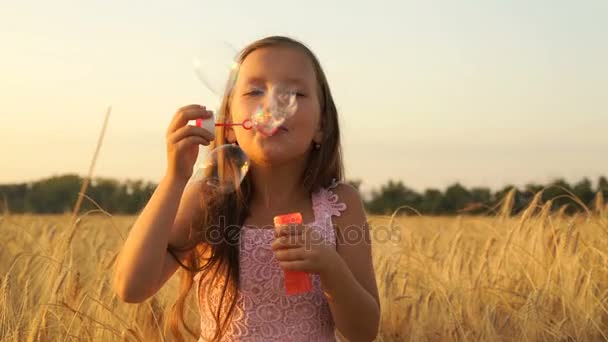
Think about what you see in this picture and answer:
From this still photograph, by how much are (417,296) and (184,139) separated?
1.69 meters

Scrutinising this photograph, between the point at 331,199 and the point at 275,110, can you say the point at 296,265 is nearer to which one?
the point at 275,110

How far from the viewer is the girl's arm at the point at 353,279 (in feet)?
6.88

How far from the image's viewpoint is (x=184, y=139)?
198cm

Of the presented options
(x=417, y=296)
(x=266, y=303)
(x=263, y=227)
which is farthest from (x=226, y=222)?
(x=417, y=296)

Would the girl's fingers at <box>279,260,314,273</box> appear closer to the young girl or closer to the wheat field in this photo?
the young girl

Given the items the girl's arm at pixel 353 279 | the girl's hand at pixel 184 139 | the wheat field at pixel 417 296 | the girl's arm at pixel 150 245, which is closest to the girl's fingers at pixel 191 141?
the girl's hand at pixel 184 139

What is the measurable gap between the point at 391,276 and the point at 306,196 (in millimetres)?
1012

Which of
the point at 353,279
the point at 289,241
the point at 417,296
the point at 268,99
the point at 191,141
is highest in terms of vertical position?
the point at 268,99

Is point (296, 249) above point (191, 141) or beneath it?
beneath

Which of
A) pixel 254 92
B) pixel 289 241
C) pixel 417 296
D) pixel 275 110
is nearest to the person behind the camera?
pixel 289 241

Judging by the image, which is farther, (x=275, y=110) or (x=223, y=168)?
(x=223, y=168)

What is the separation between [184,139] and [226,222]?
428 mm

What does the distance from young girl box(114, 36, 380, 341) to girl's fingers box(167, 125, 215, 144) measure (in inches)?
0.8

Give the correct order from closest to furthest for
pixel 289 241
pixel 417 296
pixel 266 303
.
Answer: pixel 289 241
pixel 266 303
pixel 417 296
